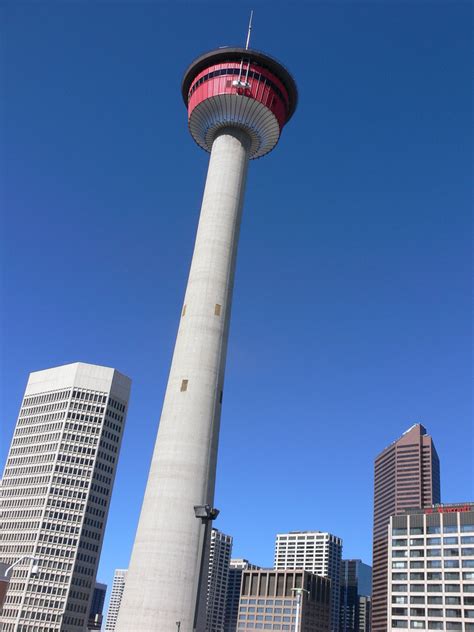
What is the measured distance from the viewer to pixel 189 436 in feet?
233

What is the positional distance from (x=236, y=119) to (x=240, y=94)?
3779 mm

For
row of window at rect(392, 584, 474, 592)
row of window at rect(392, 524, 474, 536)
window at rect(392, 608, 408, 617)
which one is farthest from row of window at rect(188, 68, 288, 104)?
window at rect(392, 608, 408, 617)

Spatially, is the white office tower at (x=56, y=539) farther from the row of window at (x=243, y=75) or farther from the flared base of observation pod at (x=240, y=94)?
the row of window at (x=243, y=75)

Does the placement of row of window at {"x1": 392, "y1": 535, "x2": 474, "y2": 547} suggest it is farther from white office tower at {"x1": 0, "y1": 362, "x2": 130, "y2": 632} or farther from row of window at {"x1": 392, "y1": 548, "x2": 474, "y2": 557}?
white office tower at {"x1": 0, "y1": 362, "x2": 130, "y2": 632}

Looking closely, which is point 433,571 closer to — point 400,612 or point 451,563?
point 451,563

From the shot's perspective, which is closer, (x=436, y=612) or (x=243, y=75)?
(x=243, y=75)

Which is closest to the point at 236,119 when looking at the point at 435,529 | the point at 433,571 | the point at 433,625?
the point at 435,529

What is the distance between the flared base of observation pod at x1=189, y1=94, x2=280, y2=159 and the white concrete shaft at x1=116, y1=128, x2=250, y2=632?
22.6 feet

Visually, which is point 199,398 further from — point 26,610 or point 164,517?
point 26,610

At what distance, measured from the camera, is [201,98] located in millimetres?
97562

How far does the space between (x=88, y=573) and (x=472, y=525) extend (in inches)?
4596

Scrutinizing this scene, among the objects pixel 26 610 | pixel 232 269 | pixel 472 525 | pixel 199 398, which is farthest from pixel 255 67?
pixel 26 610

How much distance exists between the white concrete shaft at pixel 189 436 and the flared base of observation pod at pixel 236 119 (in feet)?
22.6

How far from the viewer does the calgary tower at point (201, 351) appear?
64.4 metres
